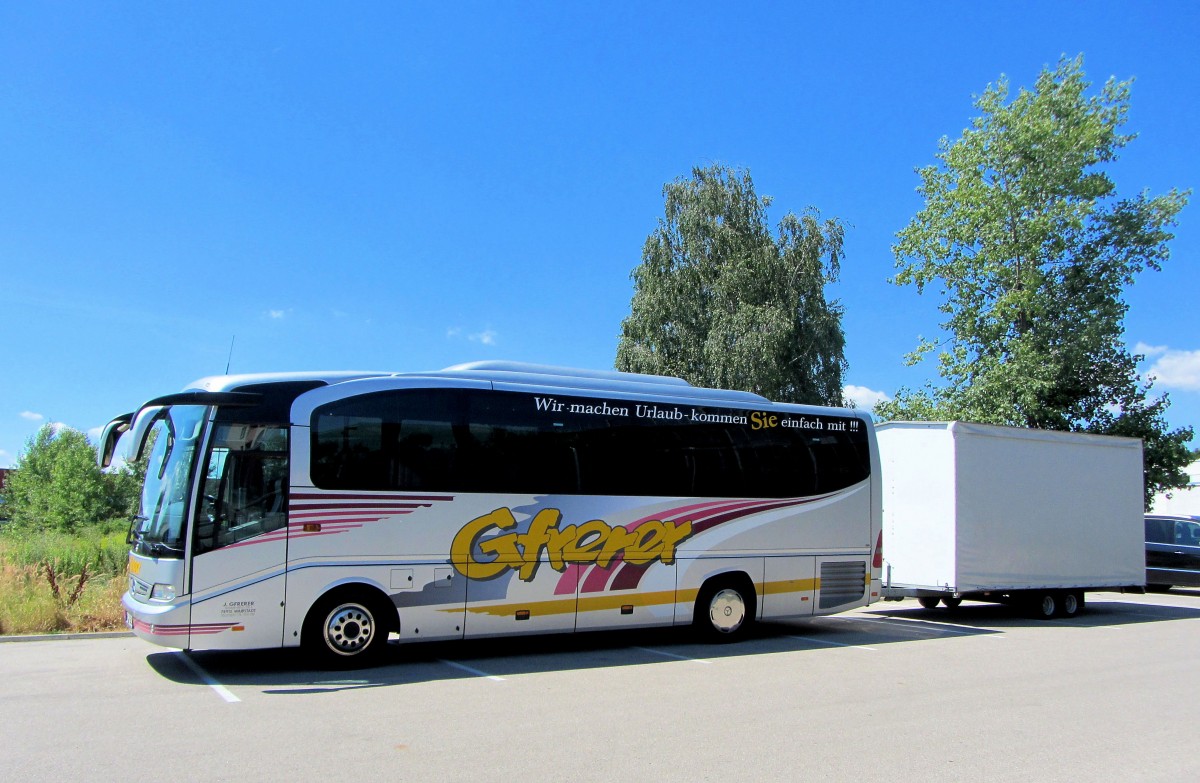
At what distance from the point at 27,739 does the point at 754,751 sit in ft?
17.4

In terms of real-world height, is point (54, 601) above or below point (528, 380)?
below

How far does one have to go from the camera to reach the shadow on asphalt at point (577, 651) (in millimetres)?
9195

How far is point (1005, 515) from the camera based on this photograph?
15117mm

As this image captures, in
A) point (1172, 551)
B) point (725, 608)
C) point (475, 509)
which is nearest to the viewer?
point (475, 509)

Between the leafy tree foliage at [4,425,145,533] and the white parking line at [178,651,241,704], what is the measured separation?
58859 millimetres

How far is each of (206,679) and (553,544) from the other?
157 inches

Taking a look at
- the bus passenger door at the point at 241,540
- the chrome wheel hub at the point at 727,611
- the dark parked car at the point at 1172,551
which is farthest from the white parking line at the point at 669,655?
the dark parked car at the point at 1172,551

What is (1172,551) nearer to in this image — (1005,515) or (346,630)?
(1005,515)

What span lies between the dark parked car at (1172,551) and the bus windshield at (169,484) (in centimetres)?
2100

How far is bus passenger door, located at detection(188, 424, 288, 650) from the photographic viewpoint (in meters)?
8.88

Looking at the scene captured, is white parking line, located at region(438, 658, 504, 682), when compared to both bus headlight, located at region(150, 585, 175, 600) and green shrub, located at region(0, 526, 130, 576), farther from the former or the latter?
green shrub, located at region(0, 526, 130, 576)

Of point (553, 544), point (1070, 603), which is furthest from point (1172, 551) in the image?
point (553, 544)

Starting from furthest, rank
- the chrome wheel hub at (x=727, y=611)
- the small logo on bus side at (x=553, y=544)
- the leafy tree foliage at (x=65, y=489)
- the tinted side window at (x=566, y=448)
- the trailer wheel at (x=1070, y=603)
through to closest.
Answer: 1. the leafy tree foliage at (x=65, y=489)
2. the trailer wheel at (x=1070, y=603)
3. the chrome wheel hub at (x=727, y=611)
4. the small logo on bus side at (x=553, y=544)
5. the tinted side window at (x=566, y=448)

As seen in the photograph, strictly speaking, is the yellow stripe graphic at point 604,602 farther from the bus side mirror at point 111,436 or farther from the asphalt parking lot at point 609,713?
the bus side mirror at point 111,436
